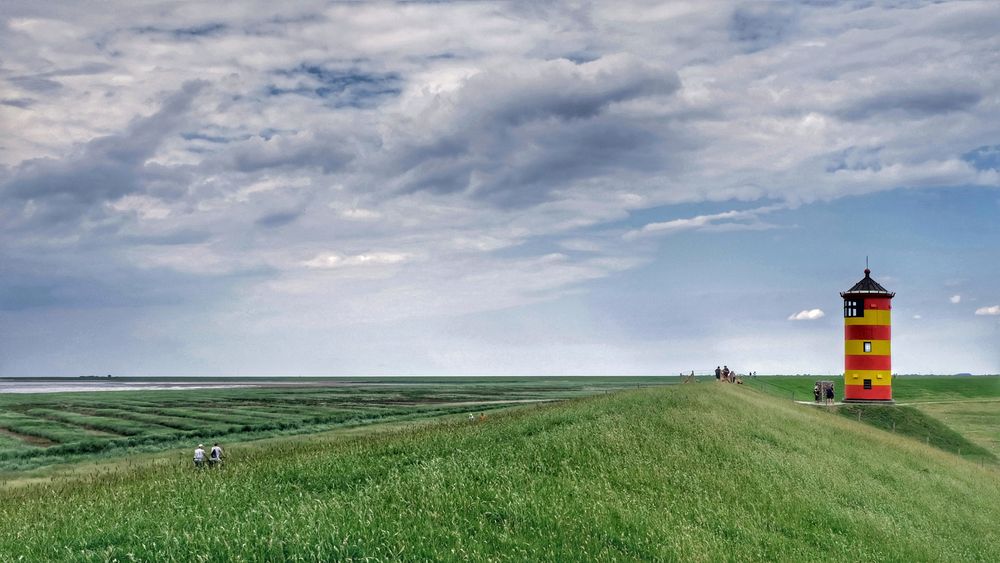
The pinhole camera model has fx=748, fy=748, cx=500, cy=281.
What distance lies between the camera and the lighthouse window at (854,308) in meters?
69.7

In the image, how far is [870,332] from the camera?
69.6 metres

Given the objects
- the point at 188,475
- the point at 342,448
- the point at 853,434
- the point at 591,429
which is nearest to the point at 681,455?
the point at 591,429

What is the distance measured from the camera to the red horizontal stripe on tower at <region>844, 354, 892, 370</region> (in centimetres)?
7006

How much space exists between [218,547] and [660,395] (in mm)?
30096

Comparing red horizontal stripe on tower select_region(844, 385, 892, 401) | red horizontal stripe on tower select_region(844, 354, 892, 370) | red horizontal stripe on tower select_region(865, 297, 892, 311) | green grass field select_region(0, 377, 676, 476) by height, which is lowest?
green grass field select_region(0, 377, 676, 476)

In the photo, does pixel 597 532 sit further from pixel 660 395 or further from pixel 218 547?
pixel 660 395

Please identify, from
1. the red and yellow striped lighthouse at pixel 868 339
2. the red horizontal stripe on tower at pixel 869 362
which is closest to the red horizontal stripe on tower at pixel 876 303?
the red and yellow striped lighthouse at pixel 868 339

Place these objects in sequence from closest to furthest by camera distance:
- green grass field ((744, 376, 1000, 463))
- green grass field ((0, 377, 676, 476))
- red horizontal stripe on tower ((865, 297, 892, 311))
Answer: 1. green grass field ((0, 377, 676, 476))
2. green grass field ((744, 376, 1000, 463))
3. red horizontal stripe on tower ((865, 297, 892, 311))

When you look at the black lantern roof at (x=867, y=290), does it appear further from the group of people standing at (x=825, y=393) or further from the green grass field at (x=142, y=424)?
the green grass field at (x=142, y=424)

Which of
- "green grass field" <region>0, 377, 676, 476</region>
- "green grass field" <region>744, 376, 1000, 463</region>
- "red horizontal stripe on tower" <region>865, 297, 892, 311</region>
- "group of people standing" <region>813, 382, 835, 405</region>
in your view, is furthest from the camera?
"group of people standing" <region>813, 382, 835, 405</region>

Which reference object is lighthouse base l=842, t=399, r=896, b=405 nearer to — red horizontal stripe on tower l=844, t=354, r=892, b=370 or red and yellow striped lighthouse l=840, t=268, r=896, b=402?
red and yellow striped lighthouse l=840, t=268, r=896, b=402

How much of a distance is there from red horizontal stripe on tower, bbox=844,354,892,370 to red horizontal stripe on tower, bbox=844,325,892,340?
191 centimetres

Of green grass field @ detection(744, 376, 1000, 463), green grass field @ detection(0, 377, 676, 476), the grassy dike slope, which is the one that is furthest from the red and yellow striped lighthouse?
the grassy dike slope

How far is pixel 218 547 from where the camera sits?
12.4 m
